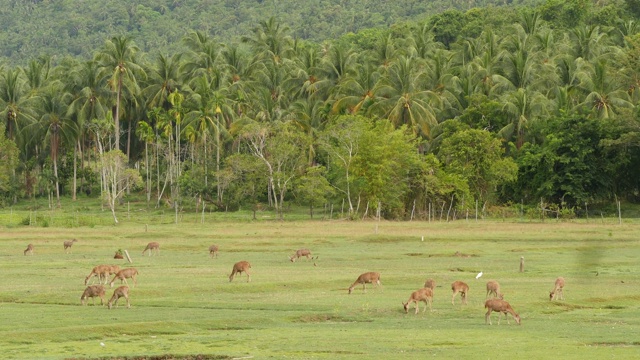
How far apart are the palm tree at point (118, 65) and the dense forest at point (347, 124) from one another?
20 centimetres

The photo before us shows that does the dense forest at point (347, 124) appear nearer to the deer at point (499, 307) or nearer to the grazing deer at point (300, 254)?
the grazing deer at point (300, 254)

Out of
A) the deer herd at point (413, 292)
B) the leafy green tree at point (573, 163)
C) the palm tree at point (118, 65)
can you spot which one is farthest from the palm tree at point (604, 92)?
the deer herd at point (413, 292)

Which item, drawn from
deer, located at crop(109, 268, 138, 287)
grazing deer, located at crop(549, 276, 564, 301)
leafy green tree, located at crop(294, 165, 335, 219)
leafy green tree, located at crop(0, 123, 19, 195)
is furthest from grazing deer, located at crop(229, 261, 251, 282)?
leafy green tree, located at crop(0, 123, 19, 195)

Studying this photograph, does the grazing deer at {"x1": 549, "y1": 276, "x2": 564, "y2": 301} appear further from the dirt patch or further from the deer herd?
the dirt patch

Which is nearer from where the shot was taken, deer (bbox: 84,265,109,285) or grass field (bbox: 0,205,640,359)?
grass field (bbox: 0,205,640,359)

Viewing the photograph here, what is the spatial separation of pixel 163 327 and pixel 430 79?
75.6 m

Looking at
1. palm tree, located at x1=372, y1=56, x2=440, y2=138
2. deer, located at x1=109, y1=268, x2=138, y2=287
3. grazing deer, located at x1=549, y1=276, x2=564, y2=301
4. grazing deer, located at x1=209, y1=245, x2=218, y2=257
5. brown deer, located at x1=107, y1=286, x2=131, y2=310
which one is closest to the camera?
brown deer, located at x1=107, y1=286, x2=131, y2=310

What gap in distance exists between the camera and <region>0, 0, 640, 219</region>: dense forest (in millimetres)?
81000

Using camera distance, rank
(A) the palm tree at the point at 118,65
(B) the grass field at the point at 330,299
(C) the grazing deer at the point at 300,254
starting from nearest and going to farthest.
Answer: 1. (B) the grass field at the point at 330,299
2. (C) the grazing deer at the point at 300,254
3. (A) the palm tree at the point at 118,65

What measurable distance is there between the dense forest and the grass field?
60.8 ft

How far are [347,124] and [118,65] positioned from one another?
29.8 meters

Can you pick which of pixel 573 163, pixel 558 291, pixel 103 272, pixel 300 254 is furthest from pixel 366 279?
pixel 573 163

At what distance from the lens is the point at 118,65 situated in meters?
101

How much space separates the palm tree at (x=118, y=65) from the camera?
100 m
